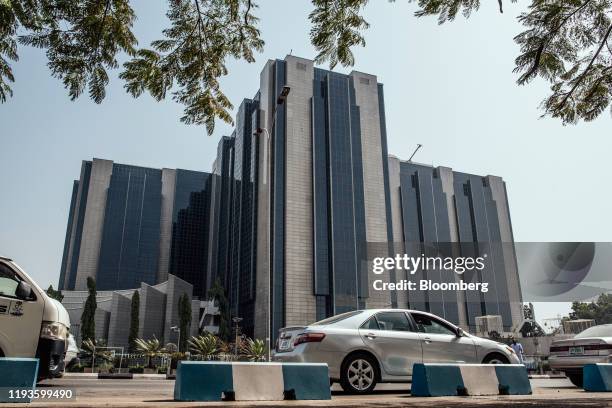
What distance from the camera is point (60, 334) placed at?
649 centimetres

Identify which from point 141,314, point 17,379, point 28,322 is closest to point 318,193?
point 141,314

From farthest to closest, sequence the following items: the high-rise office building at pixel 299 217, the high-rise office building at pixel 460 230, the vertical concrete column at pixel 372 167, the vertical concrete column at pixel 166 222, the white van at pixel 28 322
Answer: the vertical concrete column at pixel 166 222, the high-rise office building at pixel 460 230, the vertical concrete column at pixel 372 167, the high-rise office building at pixel 299 217, the white van at pixel 28 322

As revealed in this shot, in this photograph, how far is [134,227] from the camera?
107375 mm

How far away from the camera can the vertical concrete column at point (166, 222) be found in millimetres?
109938

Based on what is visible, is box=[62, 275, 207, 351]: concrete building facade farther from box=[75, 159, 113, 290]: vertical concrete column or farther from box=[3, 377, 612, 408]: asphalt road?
box=[3, 377, 612, 408]: asphalt road

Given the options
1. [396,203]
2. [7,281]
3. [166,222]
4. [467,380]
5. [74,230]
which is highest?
[396,203]

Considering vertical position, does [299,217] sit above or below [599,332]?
above

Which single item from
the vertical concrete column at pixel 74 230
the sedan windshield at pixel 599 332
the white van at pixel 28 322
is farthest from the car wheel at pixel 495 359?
the vertical concrete column at pixel 74 230

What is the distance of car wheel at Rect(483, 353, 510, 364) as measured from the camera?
315 inches

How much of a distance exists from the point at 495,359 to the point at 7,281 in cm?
761

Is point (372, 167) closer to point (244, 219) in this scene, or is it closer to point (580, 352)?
point (244, 219)

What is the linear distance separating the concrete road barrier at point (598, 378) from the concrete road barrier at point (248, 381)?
5.15 m

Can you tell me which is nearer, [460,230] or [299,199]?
[299,199]

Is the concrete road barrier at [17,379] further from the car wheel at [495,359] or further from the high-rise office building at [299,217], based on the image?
the high-rise office building at [299,217]
